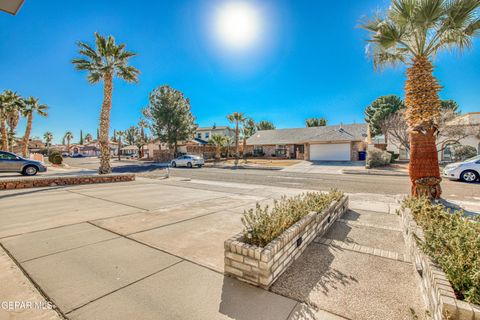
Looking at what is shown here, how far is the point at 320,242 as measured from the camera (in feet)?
14.2

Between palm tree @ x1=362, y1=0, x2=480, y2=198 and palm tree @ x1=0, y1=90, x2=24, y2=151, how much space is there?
35.1 meters

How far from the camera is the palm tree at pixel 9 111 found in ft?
79.9

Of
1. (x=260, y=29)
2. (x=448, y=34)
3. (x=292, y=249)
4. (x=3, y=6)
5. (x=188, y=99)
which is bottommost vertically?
(x=292, y=249)

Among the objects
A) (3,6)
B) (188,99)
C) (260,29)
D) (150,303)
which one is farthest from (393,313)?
(188,99)

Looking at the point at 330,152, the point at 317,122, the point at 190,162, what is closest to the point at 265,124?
the point at 317,122

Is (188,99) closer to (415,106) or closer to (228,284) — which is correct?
(415,106)

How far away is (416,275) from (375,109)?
4310 centimetres

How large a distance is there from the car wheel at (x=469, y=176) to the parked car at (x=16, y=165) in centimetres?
2778

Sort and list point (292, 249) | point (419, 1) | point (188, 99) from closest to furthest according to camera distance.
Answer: point (292, 249) → point (419, 1) → point (188, 99)

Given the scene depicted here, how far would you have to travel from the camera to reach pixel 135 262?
3.42 m

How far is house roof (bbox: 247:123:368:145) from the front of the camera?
97.0ft

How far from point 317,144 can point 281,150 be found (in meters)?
8.13

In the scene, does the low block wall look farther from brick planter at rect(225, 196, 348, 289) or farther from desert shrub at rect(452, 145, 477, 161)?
desert shrub at rect(452, 145, 477, 161)

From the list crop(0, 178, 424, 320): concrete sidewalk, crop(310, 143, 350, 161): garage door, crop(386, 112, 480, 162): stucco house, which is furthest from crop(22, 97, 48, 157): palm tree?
crop(386, 112, 480, 162): stucco house
